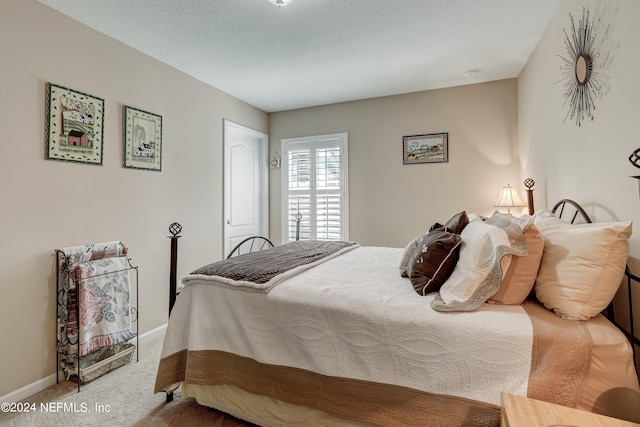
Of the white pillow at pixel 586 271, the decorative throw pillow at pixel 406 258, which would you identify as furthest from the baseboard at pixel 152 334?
the white pillow at pixel 586 271

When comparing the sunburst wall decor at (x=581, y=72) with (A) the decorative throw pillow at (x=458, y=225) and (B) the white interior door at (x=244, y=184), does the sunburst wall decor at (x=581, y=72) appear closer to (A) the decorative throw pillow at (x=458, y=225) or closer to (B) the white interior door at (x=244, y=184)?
(A) the decorative throw pillow at (x=458, y=225)

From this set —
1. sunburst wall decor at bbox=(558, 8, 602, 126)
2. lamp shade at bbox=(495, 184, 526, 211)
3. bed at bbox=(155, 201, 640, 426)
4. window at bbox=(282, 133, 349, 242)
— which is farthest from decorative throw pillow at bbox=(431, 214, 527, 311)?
window at bbox=(282, 133, 349, 242)

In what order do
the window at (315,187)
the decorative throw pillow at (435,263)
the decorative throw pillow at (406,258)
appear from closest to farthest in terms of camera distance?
the decorative throw pillow at (435,263) → the decorative throw pillow at (406,258) → the window at (315,187)

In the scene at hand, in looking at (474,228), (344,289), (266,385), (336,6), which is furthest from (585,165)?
(266,385)

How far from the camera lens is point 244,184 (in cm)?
427

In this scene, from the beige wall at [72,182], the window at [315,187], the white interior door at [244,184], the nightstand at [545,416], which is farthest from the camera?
the window at [315,187]

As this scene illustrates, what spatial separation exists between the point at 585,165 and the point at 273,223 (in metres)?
3.70

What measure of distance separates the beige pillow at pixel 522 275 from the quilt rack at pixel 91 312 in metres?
2.62

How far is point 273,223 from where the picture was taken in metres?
4.66

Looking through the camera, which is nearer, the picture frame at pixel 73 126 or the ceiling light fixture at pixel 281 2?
the ceiling light fixture at pixel 281 2

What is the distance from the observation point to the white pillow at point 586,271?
1.17m

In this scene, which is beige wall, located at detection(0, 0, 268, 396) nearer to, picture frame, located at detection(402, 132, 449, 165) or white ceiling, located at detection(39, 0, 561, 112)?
white ceiling, located at detection(39, 0, 561, 112)

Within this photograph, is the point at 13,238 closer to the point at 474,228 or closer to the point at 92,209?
the point at 92,209

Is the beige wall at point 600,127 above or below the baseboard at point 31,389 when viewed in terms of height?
above
